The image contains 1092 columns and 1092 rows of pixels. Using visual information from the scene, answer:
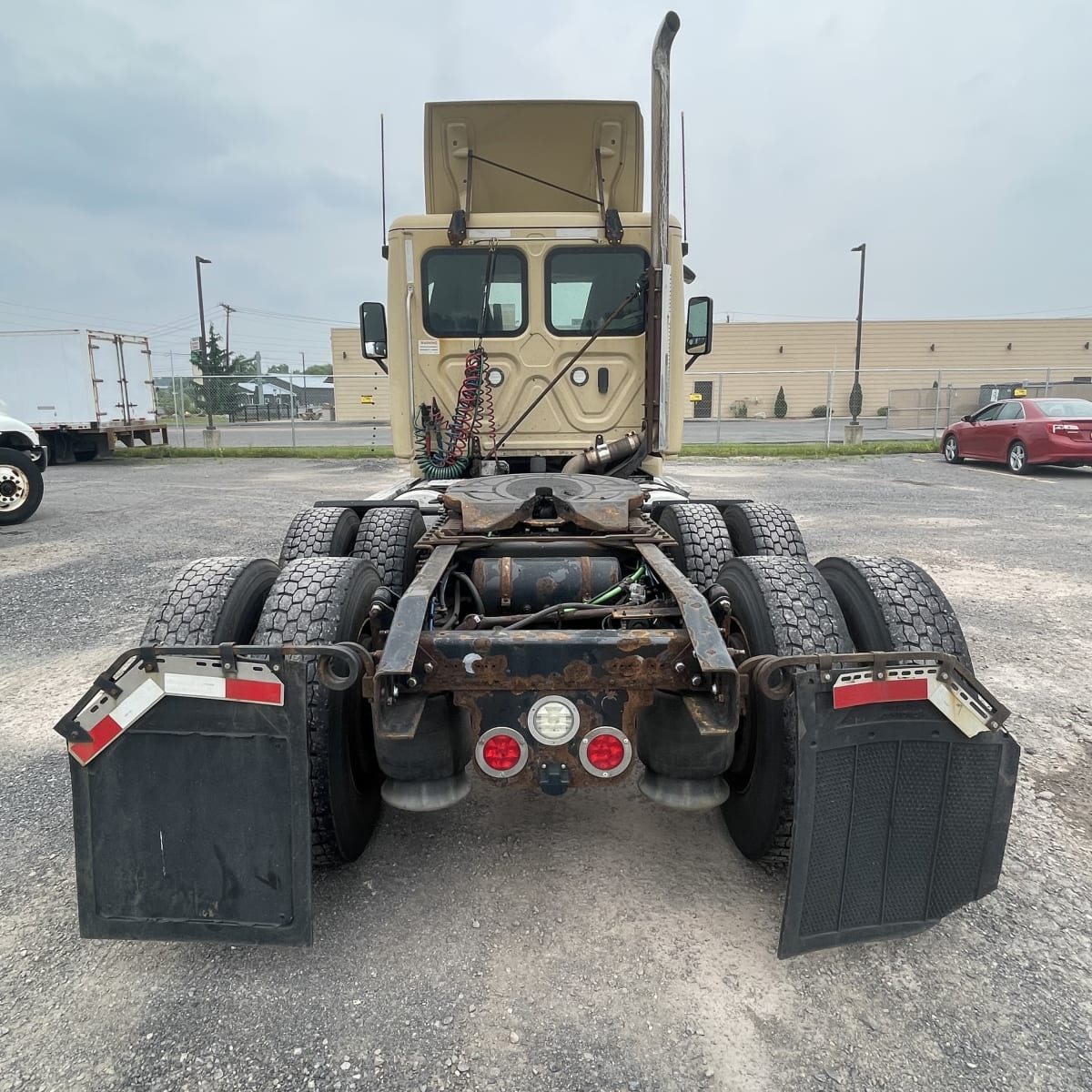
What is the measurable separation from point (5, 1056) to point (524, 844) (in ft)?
5.25

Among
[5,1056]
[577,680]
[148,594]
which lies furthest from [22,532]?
A: [577,680]

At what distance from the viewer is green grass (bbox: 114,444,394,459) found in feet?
65.5


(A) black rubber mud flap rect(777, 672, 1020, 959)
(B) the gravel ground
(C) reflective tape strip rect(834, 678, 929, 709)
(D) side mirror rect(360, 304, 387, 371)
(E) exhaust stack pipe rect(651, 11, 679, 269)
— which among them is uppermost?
(E) exhaust stack pipe rect(651, 11, 679, 269)

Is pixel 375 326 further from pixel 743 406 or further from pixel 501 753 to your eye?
pixel 743 406

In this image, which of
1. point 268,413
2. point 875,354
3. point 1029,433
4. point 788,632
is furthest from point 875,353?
point 788,632

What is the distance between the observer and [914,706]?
2070 mm

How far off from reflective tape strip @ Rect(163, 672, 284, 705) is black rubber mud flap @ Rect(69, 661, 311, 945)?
3 centimetres

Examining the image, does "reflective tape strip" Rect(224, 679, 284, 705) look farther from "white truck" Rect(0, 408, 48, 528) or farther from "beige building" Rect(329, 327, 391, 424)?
"beige building" Rect(329, 327, 391, 424)

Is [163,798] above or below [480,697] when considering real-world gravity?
below

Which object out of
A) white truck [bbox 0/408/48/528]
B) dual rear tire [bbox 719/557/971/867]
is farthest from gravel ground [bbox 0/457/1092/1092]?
white truck [bbox 0/408/48/528]

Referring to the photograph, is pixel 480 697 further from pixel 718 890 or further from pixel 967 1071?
pixel 967 1071

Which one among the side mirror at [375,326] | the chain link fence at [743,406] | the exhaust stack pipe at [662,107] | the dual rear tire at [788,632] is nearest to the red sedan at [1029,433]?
the chain link fence at [743,406]

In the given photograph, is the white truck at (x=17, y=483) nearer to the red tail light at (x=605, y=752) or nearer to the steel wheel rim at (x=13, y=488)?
the steel wheel rim at (x=13, y=488)

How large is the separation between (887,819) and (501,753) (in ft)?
3.62
